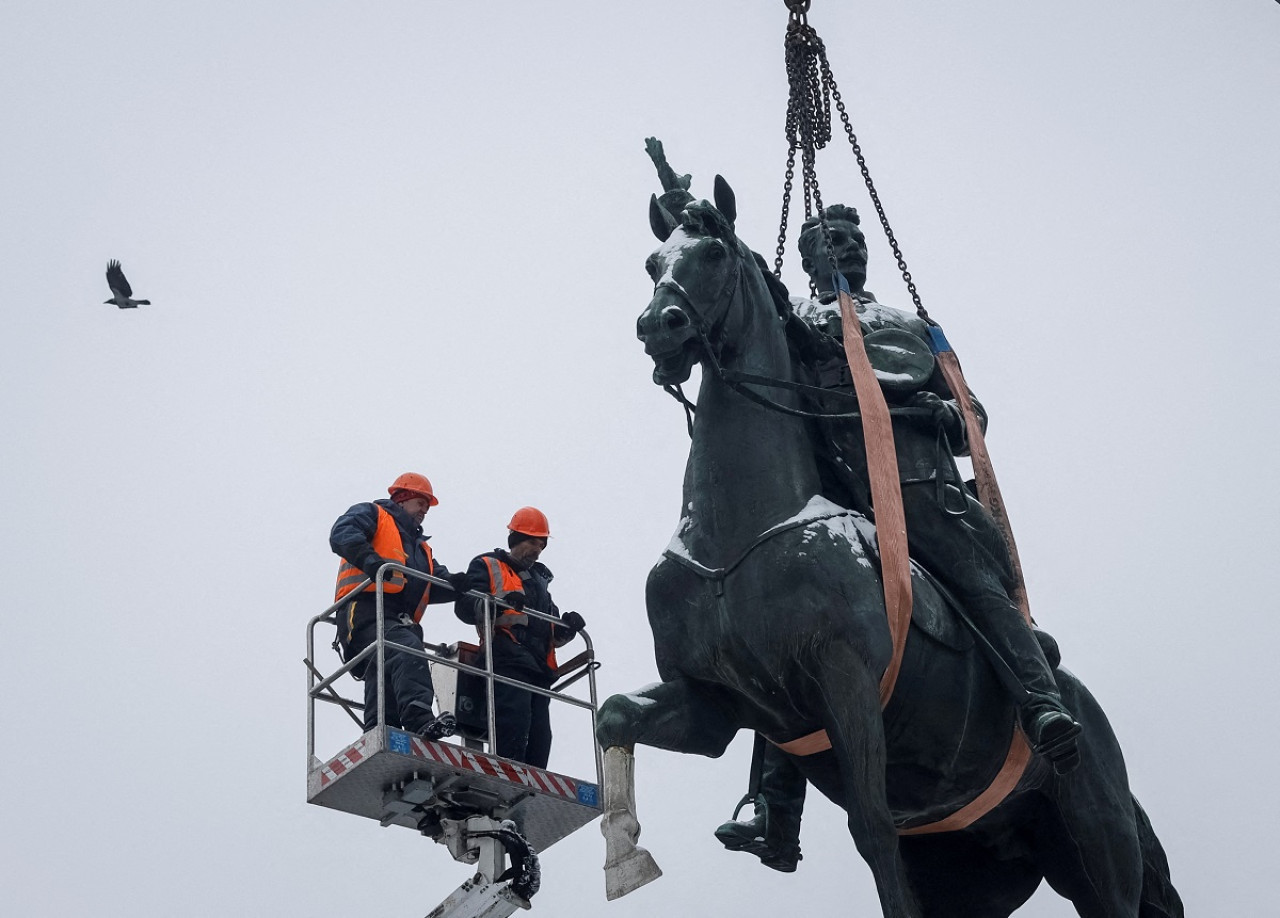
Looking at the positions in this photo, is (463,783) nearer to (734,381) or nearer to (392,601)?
(392,601)

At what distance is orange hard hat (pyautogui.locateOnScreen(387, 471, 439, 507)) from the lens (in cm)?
1834

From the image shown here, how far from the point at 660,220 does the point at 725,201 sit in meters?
0.45

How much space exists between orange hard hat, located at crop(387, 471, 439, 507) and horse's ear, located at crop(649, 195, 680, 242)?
15.6 ft

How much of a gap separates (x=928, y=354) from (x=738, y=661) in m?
2.70

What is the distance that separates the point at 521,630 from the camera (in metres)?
18.2

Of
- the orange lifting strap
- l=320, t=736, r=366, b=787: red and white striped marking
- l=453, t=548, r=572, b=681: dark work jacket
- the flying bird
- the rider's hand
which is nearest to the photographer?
the orange lifting strap

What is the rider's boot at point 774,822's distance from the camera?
1392 cm

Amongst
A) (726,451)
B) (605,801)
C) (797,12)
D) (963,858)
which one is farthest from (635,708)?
(797,12)

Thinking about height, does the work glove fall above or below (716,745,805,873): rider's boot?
above

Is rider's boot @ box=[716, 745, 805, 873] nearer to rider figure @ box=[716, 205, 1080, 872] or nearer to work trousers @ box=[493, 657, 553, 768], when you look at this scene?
rider figure @ box=[716, 205, 1080, 872]

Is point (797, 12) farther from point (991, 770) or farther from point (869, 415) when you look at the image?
point (991, 770)

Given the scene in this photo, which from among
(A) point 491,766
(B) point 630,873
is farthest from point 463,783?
(B) point 630,873

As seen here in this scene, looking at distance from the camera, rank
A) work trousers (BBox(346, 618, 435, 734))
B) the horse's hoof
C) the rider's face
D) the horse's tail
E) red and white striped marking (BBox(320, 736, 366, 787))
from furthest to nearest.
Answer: work trousers (BBox(346, 618, 435, 734))
red and white striped marking (BBox(320, 736, 366, 787))
the rider's face
the horse's tail
the horse's hoof

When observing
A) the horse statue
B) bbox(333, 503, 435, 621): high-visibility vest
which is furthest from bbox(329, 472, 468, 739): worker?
the horse statue
